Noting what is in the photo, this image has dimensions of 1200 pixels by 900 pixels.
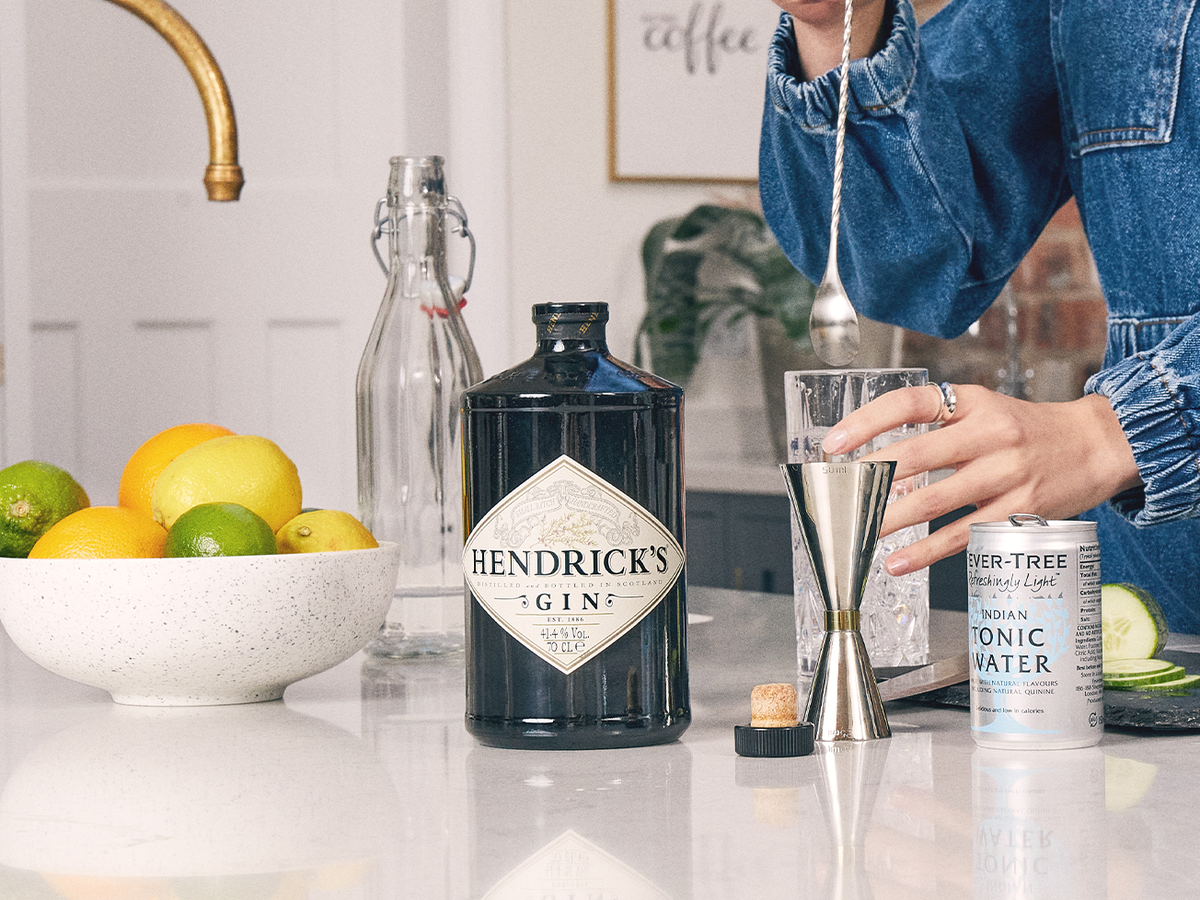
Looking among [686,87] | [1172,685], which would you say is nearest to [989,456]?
[1172,685]

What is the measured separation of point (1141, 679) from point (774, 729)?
0.24m

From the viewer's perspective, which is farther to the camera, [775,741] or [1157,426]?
[1157,426]

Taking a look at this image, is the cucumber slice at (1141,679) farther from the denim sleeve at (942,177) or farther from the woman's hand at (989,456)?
the denim sleeve at (942,177)

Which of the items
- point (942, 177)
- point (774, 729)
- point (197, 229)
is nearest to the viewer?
point (774, 729)

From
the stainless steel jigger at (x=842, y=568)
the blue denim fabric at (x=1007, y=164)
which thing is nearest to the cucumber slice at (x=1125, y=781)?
the stainless steel jigger at (x=842, y=568)

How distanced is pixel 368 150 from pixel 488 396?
2505 millimetres

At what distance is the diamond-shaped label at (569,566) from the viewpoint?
2.17 feet

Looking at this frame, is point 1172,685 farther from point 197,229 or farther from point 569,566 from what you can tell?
point 197,229

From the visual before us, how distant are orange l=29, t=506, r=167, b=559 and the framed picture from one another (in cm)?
239

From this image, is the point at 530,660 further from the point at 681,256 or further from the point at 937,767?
the point at 681,256

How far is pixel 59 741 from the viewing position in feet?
2.46

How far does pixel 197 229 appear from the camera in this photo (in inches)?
117

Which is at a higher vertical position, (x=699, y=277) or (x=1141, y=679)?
(x=699, y=277)

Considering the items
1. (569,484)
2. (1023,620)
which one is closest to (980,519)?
(1023,620)
